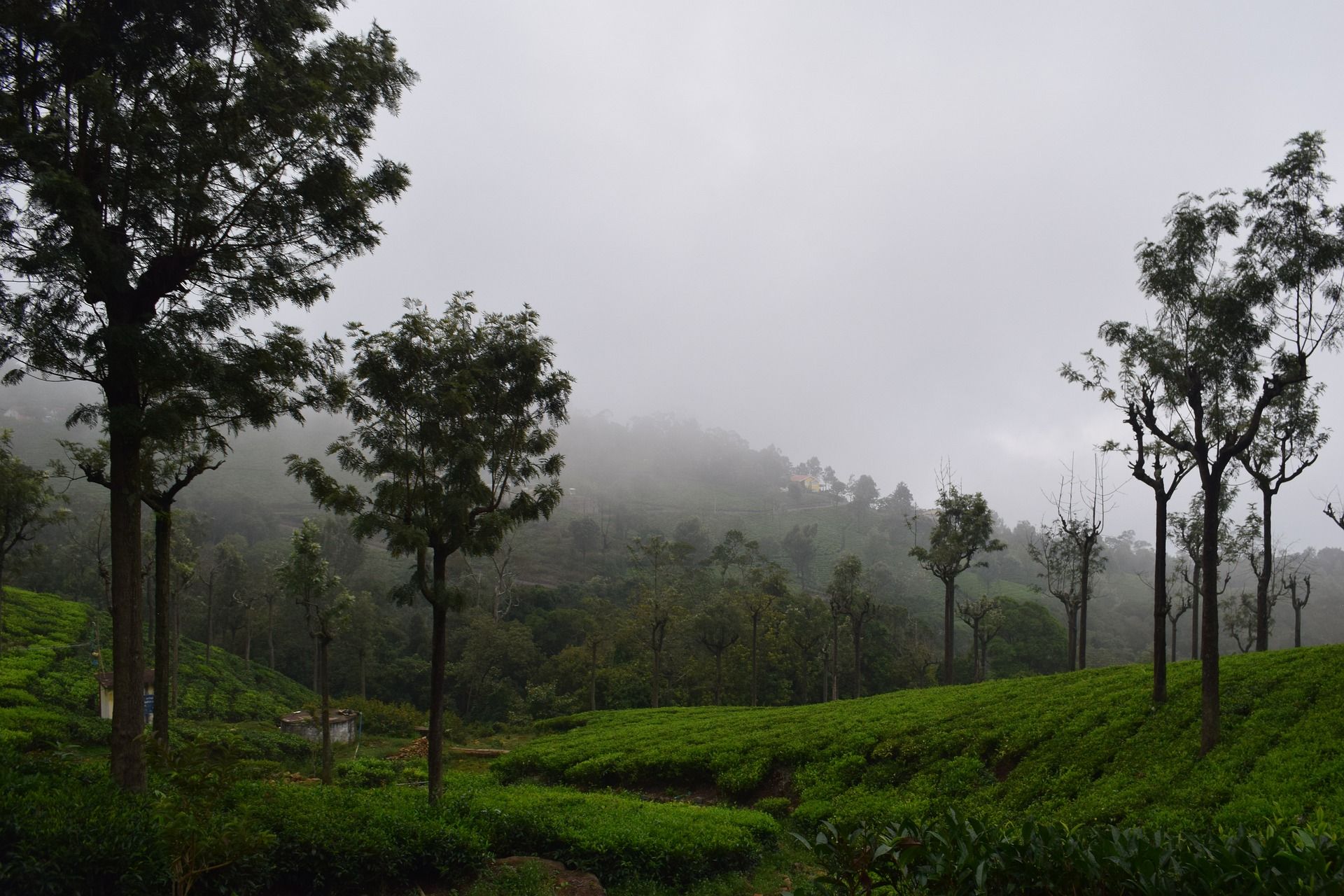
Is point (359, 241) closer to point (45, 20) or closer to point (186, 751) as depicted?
point (45, 20)

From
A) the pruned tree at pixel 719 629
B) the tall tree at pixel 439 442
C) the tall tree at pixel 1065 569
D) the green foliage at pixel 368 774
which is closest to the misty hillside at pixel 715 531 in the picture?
the tall tree at pixel 1065 569

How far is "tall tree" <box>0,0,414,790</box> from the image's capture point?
8539 mm

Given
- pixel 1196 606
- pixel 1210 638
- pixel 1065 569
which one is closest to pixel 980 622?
pixel 1065 569

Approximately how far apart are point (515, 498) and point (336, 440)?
11.4 feet

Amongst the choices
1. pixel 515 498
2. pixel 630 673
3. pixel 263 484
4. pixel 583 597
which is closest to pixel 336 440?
pixel 515 498

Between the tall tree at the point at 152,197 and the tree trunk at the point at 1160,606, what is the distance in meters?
16.6

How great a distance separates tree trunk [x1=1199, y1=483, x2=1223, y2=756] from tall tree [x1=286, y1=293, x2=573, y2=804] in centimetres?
1187

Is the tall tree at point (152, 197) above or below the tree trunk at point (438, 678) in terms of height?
above

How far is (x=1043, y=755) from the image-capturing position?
13359mm

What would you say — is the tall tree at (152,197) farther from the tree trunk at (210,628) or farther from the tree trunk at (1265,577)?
the tree trunk at (210,628)

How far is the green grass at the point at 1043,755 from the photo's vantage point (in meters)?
→ 10.1

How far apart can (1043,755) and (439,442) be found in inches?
497

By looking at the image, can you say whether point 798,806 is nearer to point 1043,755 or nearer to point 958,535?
point 1043,755

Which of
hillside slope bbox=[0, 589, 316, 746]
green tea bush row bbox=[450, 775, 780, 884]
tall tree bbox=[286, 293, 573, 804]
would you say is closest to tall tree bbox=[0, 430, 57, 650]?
hillside slope bbox=[0, 589, 316, 746]
